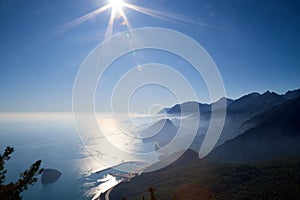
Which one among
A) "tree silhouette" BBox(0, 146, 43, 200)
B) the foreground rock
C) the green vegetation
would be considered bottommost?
the green vegetation

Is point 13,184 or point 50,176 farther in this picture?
point 50,176

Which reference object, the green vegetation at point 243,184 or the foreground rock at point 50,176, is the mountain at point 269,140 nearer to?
the green vegetation at point 243,184

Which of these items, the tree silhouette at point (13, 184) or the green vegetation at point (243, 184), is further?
the green vegetation at point (243, 184)

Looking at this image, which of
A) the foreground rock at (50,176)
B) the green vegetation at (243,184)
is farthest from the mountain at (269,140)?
the foreground rock at (50,176)

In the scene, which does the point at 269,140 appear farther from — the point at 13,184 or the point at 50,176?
the point at 13,184

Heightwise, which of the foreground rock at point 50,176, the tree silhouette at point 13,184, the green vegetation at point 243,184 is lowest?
the green vegetation at point 243,184

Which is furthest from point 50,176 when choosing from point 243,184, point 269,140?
point 269,140

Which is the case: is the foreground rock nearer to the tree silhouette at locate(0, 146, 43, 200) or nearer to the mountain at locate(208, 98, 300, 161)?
the mountain at locate(208, 98, 300, 161)

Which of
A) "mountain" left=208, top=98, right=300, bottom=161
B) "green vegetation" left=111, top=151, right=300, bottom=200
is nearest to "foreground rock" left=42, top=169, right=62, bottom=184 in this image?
"green vegetation" left=111, top=151, right=300, bottom=200

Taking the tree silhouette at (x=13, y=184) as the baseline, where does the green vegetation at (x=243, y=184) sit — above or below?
below
